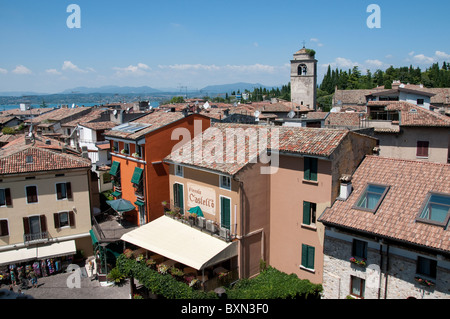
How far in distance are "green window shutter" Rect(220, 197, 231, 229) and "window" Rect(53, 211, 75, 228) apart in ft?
46.2

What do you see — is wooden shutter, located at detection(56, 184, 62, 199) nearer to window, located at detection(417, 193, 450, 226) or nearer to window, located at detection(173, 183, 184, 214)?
window, located at detection(173, 183, 184, 214)

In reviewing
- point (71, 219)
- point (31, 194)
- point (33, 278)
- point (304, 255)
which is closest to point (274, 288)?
point (304, 255)

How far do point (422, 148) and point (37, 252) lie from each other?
29364 millimetres

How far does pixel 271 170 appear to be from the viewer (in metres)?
20.4

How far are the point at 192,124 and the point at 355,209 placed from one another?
47.5ft

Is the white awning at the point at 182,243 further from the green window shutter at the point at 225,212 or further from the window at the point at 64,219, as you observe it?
the window at the point at 64,219

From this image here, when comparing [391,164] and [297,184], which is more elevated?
[391,164]

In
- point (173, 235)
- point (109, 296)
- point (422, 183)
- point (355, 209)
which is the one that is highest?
point (422, 183)

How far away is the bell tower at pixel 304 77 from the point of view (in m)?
85.4

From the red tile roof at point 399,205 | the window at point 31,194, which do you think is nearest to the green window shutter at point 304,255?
the red tile roof at point 399,205

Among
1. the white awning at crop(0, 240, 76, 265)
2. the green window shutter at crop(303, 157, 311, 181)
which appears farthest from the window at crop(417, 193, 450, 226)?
the white awning at crop(0, 240, 76, 265)

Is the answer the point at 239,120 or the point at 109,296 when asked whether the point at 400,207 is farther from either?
the point at 239,120
